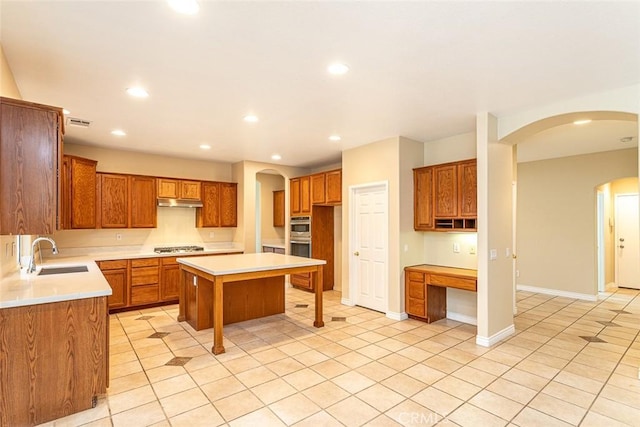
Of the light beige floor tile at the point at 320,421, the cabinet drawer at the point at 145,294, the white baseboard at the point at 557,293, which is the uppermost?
the cabinet drawer at the point at 145,294

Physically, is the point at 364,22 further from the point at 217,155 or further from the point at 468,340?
the point at 217,155

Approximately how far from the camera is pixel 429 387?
2.82 m

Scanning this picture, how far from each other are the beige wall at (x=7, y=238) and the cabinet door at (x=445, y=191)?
473 cm

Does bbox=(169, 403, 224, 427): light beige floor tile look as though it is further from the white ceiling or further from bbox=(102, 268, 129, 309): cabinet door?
bbox=(102, 268, 129, 309): cabinet door

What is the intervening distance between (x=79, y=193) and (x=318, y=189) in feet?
13.1

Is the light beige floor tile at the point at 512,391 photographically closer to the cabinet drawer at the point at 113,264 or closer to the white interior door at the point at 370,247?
the white interior door at the point at 370,247

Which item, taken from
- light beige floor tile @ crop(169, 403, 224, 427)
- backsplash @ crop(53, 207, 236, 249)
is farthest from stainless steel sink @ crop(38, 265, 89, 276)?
light beige floor tile @ crop(169, 403, 224, 427)

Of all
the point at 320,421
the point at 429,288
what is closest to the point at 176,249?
the point at 429,288

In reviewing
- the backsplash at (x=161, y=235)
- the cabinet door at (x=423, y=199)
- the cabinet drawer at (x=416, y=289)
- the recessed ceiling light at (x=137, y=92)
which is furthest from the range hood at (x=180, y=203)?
the cabinet drawer at (x=416, y=289)

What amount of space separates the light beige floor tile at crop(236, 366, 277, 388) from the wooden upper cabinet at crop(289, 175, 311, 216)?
12.4 feet

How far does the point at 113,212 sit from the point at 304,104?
4.05 metres

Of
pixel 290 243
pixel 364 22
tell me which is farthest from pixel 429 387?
pixel 290 243

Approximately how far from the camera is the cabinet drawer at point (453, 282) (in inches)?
161

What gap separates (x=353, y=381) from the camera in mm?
2918
